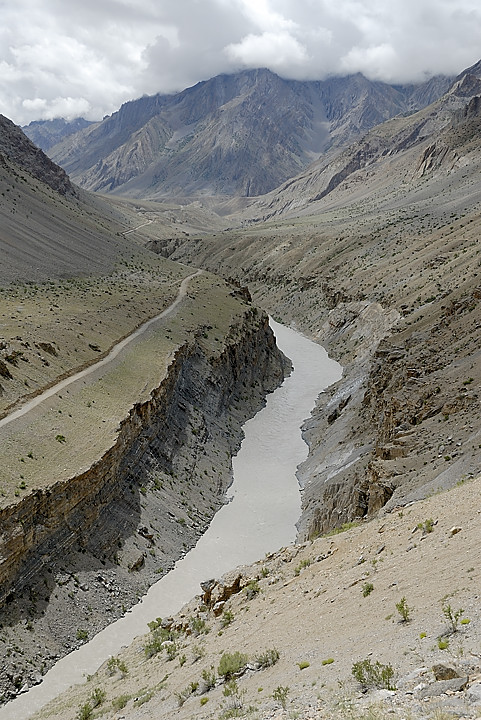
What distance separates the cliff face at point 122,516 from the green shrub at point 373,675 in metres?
16.3

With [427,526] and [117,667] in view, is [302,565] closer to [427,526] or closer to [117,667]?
[427,526]

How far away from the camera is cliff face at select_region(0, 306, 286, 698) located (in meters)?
23.6

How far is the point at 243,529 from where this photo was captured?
3484 cm

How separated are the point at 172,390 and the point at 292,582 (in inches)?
1052

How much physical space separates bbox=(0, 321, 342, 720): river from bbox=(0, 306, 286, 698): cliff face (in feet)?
2.10

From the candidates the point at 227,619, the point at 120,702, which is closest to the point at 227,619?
the point at 227,619

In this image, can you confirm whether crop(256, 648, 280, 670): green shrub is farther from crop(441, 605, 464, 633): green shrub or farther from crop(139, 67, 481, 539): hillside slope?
crop(139, 67, 481, 539): hillside slope

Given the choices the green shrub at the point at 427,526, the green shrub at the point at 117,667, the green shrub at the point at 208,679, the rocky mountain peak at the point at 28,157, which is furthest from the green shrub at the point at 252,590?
the rocky mountain peak at the point at 28,157

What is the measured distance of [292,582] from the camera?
1842 centimetres

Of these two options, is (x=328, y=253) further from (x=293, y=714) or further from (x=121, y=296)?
(x=293, y=714)

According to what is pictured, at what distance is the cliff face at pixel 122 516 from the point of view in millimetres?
23594

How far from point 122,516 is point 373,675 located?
2291 cm

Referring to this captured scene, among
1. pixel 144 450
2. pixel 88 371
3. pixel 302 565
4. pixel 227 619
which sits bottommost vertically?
pixel 227 619

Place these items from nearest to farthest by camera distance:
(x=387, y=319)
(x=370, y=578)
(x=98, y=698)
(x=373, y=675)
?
(x=373, y=675), (x=370, y=578), (x=98, y=698), (x=387, y=319)
